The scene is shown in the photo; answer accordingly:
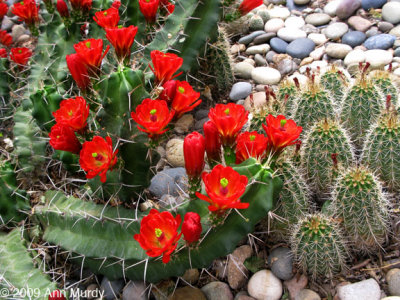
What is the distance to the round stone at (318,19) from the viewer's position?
4055 millimetres

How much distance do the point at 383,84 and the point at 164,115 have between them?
156 centimetres

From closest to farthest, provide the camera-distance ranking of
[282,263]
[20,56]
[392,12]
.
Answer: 1. [282,263]
2. [20,56]
3. [392,12]

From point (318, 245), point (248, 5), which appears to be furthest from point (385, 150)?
point (248, 5)

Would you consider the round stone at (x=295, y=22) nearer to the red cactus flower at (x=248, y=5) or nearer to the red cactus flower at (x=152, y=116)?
the red cactus flower at (x=248, y=5)

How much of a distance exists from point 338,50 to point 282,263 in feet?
7.06

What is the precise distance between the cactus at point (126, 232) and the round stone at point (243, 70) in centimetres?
189

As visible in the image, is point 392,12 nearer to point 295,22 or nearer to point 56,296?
point 295,22

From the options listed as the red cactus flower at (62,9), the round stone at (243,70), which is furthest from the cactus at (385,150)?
the red cactus flower at (62,9)

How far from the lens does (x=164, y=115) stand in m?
1.93

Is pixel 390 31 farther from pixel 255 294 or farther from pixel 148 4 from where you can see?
pixel 255 294

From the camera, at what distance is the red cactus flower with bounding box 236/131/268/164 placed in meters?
1.92

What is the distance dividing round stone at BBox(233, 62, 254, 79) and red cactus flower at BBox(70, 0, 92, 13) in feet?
4.31

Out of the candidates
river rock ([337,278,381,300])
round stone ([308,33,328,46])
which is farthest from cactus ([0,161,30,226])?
round stone ([308,33,328,46])

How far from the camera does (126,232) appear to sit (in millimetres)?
2109
